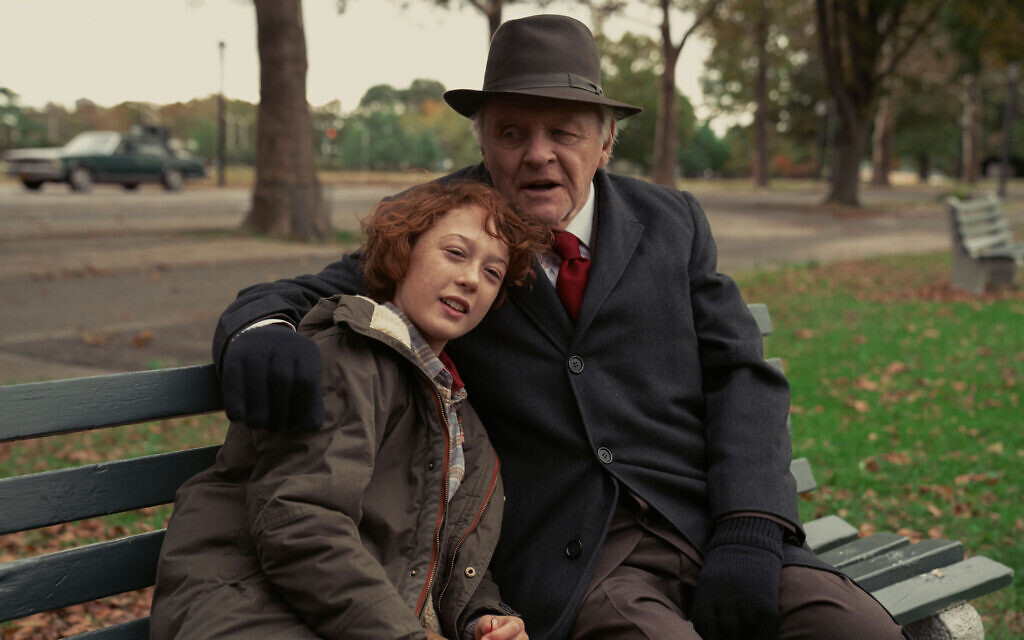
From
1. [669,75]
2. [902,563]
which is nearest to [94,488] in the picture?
[902,563]

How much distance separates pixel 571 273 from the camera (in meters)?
2.55

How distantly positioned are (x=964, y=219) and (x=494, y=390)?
9.96m

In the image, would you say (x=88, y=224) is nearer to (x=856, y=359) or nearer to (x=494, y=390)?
(x=856, y=359)

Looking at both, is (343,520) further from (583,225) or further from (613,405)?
(583,225)

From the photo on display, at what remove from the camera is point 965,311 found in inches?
388

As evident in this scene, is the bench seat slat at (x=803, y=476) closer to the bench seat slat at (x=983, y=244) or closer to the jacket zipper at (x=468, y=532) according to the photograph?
the jacket zipper at (x=468, y=532)

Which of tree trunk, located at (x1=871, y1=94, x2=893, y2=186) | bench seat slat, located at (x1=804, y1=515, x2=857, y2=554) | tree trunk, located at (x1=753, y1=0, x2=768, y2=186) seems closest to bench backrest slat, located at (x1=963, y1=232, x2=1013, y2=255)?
bench seat slat, located at (x1=804, y1=515, x2=857, y2=554)

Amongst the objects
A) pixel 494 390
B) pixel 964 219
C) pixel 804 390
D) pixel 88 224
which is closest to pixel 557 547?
pixel 494 390

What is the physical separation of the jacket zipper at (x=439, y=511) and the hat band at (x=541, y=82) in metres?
0.86

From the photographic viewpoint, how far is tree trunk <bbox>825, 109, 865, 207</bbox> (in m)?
26.1

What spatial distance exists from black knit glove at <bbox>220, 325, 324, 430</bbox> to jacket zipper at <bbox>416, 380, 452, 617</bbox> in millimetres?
305

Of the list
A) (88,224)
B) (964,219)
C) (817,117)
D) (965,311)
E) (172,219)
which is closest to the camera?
(965,311)

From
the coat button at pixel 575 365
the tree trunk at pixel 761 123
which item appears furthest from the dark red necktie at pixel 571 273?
the tree trunk at pixel 761 123

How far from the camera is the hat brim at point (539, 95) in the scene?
2.45 meters
